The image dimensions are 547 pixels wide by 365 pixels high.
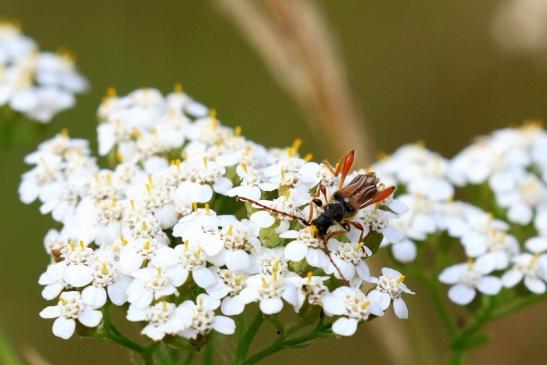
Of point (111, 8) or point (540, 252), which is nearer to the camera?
point (540, 252)

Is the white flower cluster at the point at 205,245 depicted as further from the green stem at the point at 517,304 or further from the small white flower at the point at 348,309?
the green stem at the point at 517,304

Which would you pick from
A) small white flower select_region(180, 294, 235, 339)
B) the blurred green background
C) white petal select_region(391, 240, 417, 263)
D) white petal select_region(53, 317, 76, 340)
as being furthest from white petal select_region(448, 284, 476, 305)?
the blurred green background

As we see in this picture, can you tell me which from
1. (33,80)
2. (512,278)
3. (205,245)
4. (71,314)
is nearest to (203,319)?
(205,245)

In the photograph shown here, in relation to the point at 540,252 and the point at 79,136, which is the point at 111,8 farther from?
the point at 540,252

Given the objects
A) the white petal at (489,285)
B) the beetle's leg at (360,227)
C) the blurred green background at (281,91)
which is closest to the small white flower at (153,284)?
the beetle's leg at (360,227)

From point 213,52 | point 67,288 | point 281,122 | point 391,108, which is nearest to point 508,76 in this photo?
point 391,108
